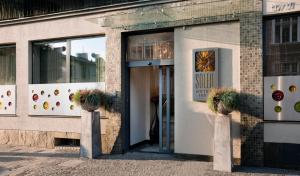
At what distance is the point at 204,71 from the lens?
23.3ft

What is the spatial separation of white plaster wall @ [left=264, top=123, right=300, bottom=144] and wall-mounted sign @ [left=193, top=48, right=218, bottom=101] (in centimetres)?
151

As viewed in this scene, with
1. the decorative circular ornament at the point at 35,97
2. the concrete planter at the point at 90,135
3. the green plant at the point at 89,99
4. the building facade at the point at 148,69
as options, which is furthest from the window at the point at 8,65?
the concrete planter at the point at 90,135

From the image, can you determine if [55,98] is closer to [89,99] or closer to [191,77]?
[89,99]

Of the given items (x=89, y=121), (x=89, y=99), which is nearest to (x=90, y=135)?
(x=89, y=121)

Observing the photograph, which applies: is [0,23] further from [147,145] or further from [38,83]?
[147,145]

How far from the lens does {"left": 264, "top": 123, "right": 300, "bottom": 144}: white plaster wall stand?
6.28 m

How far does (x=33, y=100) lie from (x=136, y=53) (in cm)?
366

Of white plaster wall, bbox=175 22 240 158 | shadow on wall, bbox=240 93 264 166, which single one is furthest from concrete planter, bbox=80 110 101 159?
shadow on wall, bbox=240 93 264 166

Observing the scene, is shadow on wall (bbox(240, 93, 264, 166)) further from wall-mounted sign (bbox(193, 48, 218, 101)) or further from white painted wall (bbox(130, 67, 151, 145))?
white painted wall (bbox(130, 67, 151, 145))

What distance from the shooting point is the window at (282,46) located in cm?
640

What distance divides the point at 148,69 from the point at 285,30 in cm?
403

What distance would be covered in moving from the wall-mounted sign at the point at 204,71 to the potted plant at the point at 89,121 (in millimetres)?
2485

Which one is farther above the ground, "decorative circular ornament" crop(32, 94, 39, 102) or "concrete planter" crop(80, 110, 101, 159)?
"decorative circular ornament" crop(32, 94, 39, 102)

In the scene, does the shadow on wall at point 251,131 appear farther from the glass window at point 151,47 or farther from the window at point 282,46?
the glass window at point 151,47
